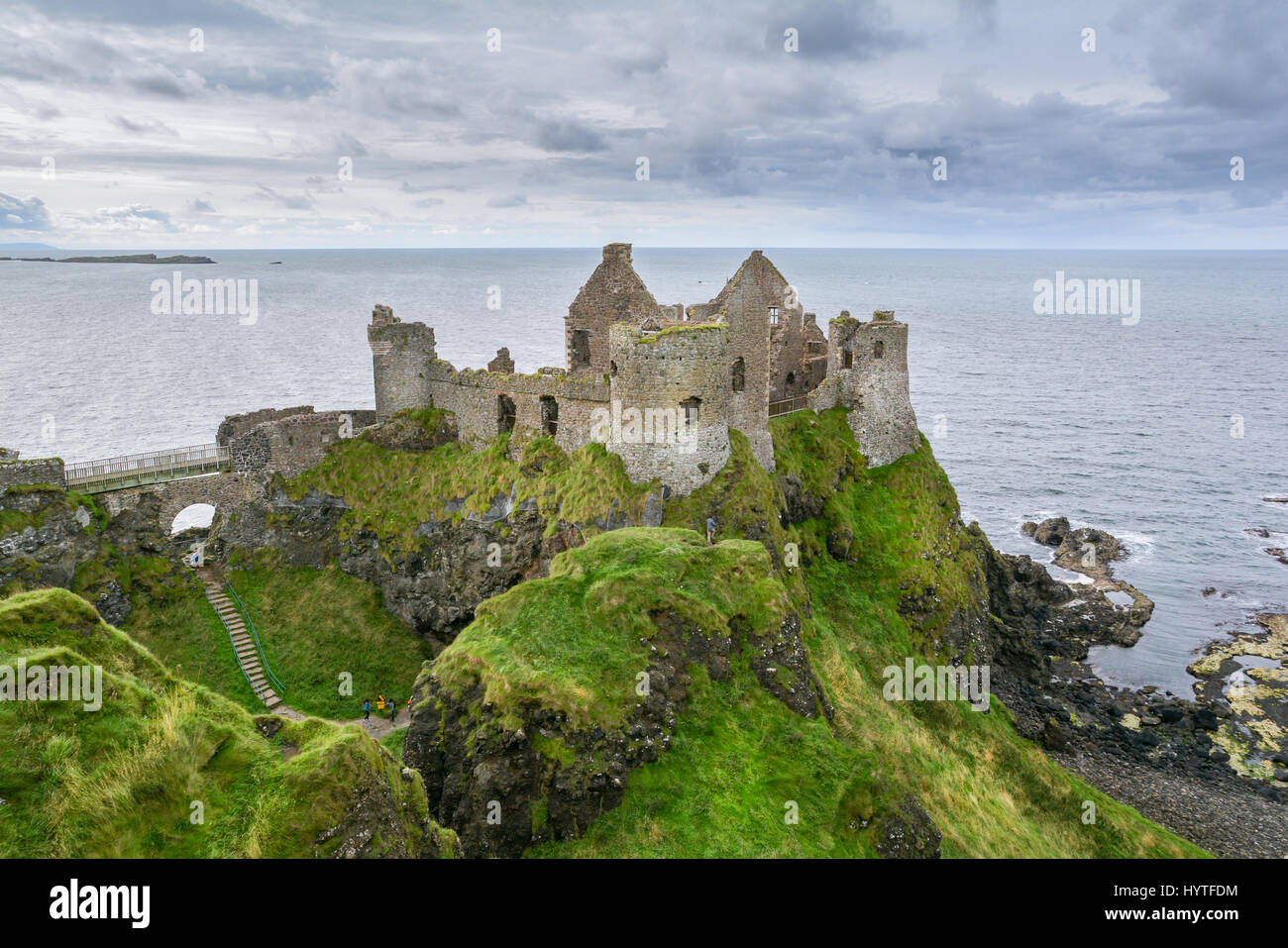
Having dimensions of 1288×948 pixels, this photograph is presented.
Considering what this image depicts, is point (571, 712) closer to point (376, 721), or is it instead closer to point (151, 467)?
point (376, 721)

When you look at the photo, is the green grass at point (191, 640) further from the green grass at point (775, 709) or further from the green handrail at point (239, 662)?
the green grass at point (775, 709)

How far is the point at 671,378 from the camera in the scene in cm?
3155

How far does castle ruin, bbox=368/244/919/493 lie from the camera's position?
32.0 metres

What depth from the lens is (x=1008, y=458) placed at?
86625 millimetres


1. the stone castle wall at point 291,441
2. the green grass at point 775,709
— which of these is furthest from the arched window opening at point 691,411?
the stone castle wall at point 291,441

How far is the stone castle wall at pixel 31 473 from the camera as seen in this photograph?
3334 cm

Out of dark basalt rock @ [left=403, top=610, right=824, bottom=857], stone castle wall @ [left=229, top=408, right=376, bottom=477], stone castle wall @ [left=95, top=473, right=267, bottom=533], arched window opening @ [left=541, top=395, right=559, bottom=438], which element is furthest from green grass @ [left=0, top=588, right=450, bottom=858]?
stone castle wall @ [left=229, top=408, right=376, bottom=477]

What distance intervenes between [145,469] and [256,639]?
9199 mm

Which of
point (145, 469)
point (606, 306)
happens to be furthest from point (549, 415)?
point (145, 469)

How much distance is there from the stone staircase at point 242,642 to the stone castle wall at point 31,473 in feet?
23.2

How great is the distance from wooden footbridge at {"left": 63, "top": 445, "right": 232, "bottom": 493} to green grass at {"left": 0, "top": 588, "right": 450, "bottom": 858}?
26.9 metres

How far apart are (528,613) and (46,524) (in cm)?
2397
